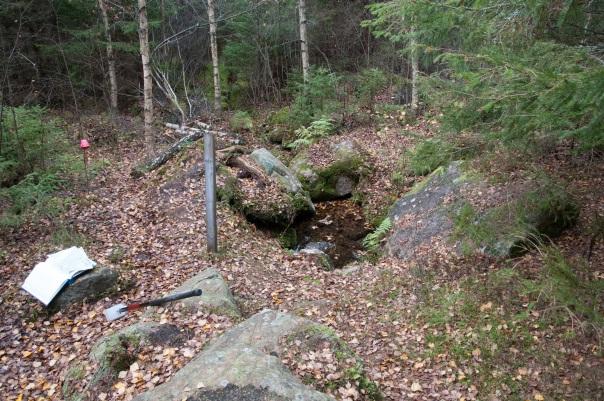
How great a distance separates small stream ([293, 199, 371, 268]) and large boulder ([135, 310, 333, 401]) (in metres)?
5.18

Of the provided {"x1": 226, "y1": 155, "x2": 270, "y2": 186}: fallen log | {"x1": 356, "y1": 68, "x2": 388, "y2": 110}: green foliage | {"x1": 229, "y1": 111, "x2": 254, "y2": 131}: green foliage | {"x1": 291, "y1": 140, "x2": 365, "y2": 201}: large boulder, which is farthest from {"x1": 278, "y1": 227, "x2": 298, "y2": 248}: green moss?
{"x1": 356, "y1": 68, "x2": 388, "y2": 110}: green foliage

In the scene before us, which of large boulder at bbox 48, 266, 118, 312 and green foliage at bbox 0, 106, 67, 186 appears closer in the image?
large boulder at bbox 48, 266, 118, 312

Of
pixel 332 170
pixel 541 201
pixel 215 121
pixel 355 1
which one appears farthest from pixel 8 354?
pixel 355 1

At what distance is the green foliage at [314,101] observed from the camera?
15688mm

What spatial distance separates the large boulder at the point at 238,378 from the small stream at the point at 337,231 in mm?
5176

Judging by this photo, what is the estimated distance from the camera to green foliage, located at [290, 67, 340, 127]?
15.7 meters

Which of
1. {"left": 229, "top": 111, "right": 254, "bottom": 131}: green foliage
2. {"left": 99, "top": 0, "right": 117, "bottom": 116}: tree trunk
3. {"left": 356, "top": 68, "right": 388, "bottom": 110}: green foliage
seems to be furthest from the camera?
{"left": 229, "top": 111, "right": 254, "bottom": 131}: green foliage

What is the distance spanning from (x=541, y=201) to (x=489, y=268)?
4.08 feet

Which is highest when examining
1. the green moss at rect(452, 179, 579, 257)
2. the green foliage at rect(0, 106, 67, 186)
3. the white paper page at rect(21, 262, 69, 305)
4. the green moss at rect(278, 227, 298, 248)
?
the green foliage at rect(0, 106, 67, 186)

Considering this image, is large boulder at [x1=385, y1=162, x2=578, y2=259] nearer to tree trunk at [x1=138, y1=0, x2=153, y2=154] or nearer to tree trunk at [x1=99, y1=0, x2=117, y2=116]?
tree trunk at [x1=138, y1=0, x2=153, y2=154]

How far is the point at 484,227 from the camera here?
6.62m

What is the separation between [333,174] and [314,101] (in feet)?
13.3

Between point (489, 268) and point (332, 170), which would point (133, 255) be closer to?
point (489, 268)

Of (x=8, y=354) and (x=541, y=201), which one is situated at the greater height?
(x=541, y=201)
